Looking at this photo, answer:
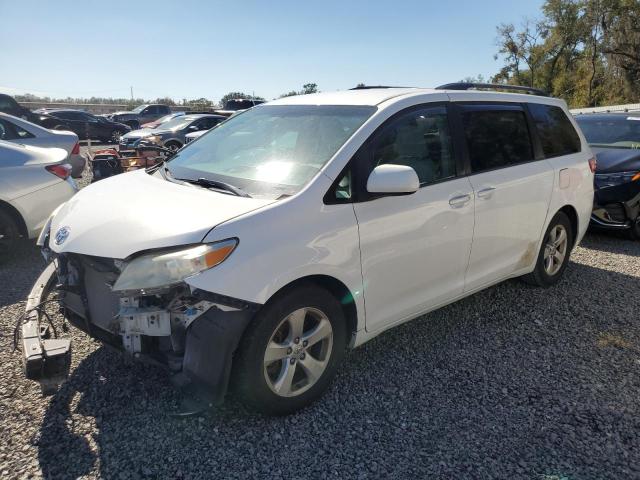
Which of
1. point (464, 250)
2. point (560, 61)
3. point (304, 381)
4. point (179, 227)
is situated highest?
point (560, 61)

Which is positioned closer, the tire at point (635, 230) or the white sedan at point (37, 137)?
the tire at point (635, 230)

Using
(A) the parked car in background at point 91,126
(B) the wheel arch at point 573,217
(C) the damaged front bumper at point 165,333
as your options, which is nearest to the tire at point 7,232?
(C) the damaged front bumper at point 165,333

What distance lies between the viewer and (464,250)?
11.4 ft

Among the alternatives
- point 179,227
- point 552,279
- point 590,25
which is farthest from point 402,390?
point 590,25

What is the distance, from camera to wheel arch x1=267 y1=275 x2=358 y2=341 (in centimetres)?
254

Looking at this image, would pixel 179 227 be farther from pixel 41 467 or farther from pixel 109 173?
pixel 109 173

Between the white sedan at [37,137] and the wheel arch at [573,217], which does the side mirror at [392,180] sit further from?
the white sedan at [37,137]

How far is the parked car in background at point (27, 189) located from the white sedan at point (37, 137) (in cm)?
114

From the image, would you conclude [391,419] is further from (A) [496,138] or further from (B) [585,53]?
(B) [585,53]

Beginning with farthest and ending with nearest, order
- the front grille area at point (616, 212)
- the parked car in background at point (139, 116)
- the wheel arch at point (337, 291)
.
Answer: the parked car in background at point (139, 116) < the front grille area at point (616, 212) < the wheel arch at point (337, 291)

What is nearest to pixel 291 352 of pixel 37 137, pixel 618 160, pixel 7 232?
pixel 7 232

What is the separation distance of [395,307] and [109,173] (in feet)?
14.6

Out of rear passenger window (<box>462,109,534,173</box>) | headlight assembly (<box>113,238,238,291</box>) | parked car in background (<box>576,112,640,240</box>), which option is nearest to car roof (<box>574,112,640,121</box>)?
parked car in background (<box>576,112,640,240</box>)

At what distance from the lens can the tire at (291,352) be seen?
95.9 inches
